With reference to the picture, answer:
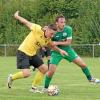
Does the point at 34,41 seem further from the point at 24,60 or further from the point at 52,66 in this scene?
the point at 52,66

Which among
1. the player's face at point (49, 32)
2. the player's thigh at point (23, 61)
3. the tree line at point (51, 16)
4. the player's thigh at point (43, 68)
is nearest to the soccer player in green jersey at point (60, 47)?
the player's thigh at point (43, 68)

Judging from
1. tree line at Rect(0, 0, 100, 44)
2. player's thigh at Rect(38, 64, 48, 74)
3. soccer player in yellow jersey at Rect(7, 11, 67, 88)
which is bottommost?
tree line at Rect(0, 0, 100, 44)

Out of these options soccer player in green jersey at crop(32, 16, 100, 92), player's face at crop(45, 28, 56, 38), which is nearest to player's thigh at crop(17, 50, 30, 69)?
soccer player in green jersey at crop(32, 16, 100, 92)

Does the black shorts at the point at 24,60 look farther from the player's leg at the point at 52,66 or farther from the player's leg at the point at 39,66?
the player's leg at the point at 52,66

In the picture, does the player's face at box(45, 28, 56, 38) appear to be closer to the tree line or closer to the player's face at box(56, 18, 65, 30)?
the player's face at box(56, 18, 65, 30)

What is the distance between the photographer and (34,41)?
464 inches

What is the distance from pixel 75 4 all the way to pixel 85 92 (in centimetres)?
3127

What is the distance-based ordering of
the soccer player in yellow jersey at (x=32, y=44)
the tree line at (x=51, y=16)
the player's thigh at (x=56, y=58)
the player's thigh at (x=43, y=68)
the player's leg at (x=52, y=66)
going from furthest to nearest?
the tree line at (x=51, y=16), the player's thigh at (x=56, y=58), the player's leg at (x=52, y=66), the player's thigh at (x=43, y=68), the soccer player in yellow jersey at (x=32, y=44)

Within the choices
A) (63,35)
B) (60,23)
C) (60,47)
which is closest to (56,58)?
(60,47)

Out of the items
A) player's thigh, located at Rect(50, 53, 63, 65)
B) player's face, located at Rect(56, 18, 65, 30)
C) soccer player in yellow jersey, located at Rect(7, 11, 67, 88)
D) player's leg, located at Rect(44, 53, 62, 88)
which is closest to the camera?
soccer player in yellow jersey, located at Rect(7, 11, 67, 88)

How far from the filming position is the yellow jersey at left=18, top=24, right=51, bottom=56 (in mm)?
11695

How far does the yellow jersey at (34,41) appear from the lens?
11695 mm

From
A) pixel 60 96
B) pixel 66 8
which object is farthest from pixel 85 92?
pixel 66 8

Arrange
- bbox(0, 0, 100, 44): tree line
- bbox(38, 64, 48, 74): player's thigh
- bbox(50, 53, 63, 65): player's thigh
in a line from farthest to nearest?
bbox(0, 0, 100, 44): tree line
bbox(50, 53, 63, 65): player's thigh
bbox(38, 64, 48, 74): player's thigh
